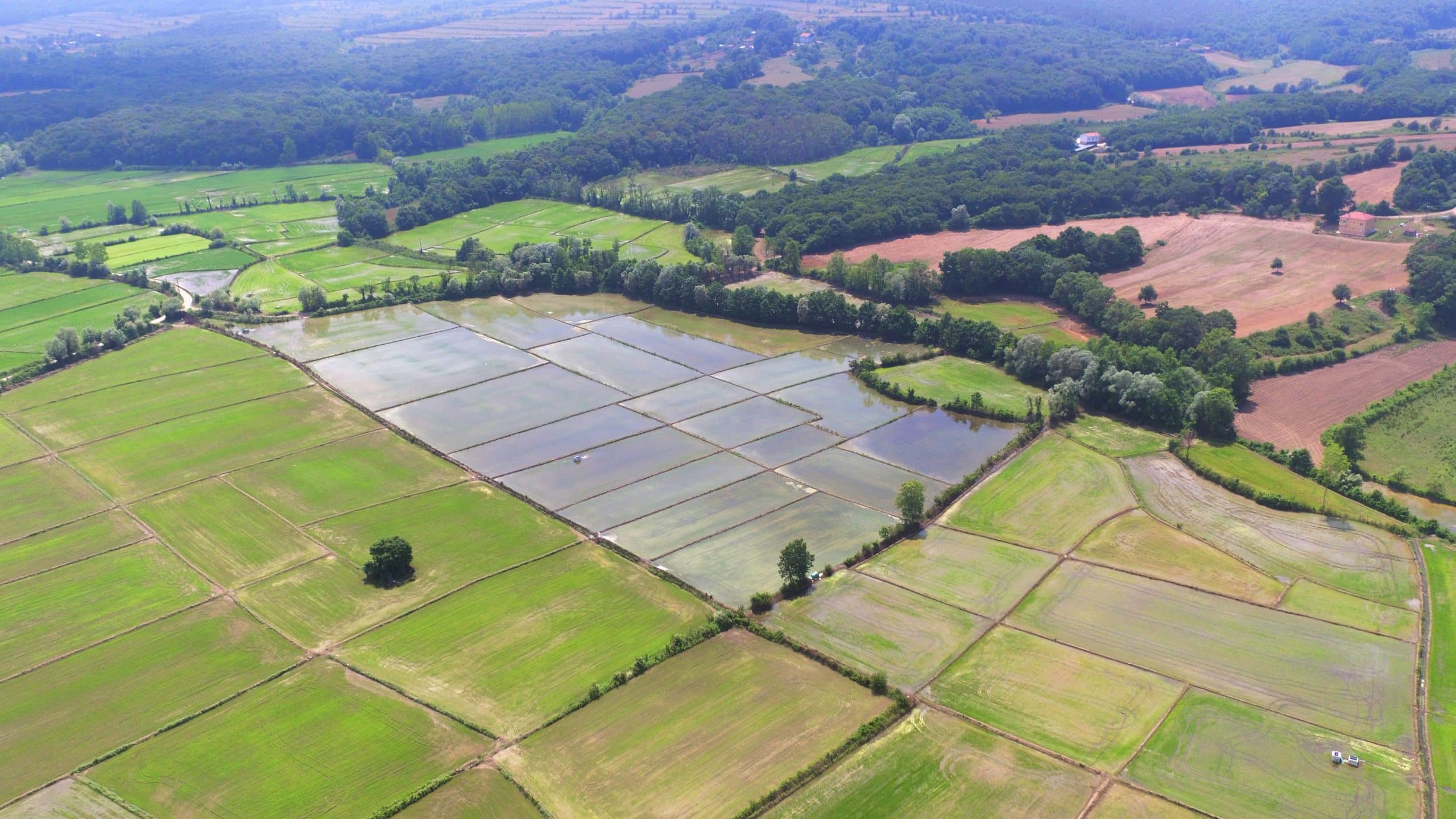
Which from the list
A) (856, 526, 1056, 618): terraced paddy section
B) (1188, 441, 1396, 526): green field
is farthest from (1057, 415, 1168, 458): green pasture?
(856, 526, 1056, 618): terraced paddy section

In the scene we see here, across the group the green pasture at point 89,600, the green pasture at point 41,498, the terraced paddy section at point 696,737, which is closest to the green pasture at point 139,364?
the green pasture at point 41,498

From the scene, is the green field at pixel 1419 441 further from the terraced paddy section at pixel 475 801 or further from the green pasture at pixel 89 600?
the green pasture at pixel 89 600

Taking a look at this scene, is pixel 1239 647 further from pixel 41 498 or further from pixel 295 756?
pixel 41 498

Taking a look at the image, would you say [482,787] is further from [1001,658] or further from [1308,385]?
[1308,385]

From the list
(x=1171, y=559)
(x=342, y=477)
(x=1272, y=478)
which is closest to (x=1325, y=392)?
(x=1272, y=478)

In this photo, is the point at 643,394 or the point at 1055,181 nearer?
the point at 643,394

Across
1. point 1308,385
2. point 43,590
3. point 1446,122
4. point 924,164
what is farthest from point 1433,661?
point 1446,122
